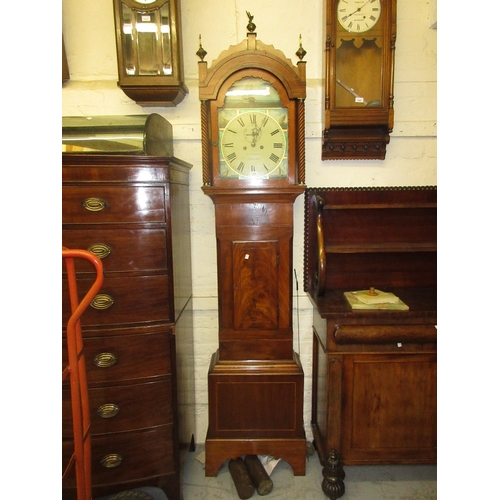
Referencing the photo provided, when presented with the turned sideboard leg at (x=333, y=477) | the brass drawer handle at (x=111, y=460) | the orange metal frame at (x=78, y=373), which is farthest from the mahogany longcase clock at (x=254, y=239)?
the orange metal frame at (x=78, y=373)

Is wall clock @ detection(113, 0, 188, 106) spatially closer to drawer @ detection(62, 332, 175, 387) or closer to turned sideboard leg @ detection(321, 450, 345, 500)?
drawer @ detection(62, 332, 175, 387)

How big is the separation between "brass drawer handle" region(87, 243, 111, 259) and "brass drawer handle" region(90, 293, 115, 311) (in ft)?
→ 0.58

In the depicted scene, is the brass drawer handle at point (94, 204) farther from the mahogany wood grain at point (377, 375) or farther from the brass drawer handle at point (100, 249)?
the mahogany wood grain at point (377, 375)

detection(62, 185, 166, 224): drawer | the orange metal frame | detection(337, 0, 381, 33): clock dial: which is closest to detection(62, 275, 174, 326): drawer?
detection(62, 185, 166, 224): drawer

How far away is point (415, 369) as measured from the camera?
6.22 ft

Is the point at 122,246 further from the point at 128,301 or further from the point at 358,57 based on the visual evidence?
the point at 358,57

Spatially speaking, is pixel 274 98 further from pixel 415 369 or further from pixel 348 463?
pixel 348 463

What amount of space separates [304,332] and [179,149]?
54.8 inches

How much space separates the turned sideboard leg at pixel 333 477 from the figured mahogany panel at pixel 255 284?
723mm

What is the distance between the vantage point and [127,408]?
1757 mm

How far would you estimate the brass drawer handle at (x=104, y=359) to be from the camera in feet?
5.61

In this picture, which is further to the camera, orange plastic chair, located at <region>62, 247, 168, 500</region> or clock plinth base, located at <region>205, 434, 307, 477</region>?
clock plinth base, located at <region>205, 434, 307, 477</region>

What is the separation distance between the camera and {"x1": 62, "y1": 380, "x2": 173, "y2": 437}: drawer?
172cm
